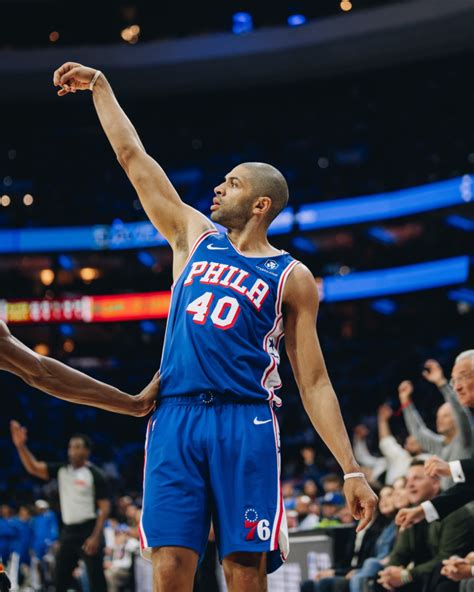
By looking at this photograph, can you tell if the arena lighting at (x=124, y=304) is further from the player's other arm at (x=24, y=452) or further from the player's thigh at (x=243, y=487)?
the player's thigh at (x=243, y=487)

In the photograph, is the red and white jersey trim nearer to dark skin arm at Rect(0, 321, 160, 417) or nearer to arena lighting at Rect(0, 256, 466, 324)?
dark skin arm at Rect(0, 321, 160, 417)

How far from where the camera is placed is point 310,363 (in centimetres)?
406

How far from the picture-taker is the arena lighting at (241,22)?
2873 centimetres

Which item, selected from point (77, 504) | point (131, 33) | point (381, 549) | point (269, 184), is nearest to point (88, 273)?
point (131, 33)

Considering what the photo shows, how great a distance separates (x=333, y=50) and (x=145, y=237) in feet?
26.7

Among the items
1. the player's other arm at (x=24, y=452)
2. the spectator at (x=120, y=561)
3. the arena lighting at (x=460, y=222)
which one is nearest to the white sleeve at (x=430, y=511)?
the player's other arm at (x=24, y=452)

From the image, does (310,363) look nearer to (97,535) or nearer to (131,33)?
(97,535)

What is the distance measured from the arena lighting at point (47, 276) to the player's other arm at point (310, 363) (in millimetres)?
28270

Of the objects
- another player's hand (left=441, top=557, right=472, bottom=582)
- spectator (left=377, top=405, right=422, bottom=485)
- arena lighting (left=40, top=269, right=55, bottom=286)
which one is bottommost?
another player's hand (left=441, top=557, right=472, bottom=582)

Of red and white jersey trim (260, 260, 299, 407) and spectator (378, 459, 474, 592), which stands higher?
red and white jersey trim (260, 260, 299, 407)

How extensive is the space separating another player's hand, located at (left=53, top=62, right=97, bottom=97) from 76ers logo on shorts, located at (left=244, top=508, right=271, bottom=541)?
2067 millimetres

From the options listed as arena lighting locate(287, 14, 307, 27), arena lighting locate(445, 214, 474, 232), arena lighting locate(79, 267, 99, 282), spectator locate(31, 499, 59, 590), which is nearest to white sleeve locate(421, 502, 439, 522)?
spectator locate(31, 499, 59, 590)

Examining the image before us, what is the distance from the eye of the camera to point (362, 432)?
13.1 m

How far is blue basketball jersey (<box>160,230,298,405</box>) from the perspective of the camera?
3852 millimetres
